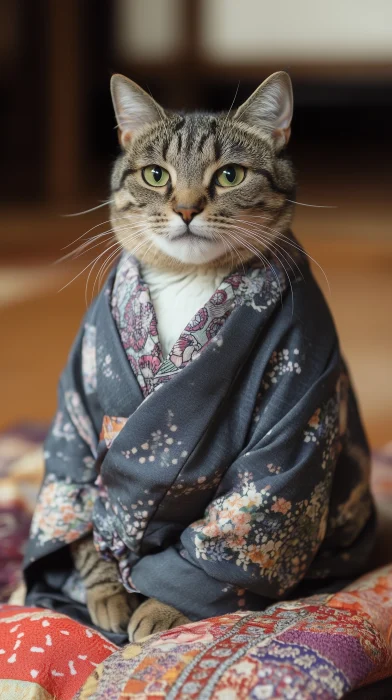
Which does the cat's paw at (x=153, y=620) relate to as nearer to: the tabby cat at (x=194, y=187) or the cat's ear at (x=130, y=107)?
the tabby cat at (x=194, y=187)

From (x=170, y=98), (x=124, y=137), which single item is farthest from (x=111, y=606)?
(x=170, y=98)

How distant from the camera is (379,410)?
2502 millimetres

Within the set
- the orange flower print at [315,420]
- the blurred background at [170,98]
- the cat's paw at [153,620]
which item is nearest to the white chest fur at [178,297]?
the orange flower print at [315,420]

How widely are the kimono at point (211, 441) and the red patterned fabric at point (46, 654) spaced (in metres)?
0.11

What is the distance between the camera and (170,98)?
4.41m

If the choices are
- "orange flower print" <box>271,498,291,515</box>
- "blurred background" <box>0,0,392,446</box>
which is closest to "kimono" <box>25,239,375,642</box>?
"orange flower print" <box>271,498,291,515</box>

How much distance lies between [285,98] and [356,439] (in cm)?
52

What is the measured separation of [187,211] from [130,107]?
0.22 m

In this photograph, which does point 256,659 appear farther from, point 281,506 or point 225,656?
point 281,506

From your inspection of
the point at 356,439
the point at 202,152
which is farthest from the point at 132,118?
the point at 356,439

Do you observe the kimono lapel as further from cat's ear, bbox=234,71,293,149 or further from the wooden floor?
the wooden floor

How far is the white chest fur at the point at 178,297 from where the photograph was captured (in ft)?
4.17

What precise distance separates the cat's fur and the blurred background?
192cm

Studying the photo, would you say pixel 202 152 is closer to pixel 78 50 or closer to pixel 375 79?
pixel 78 50
